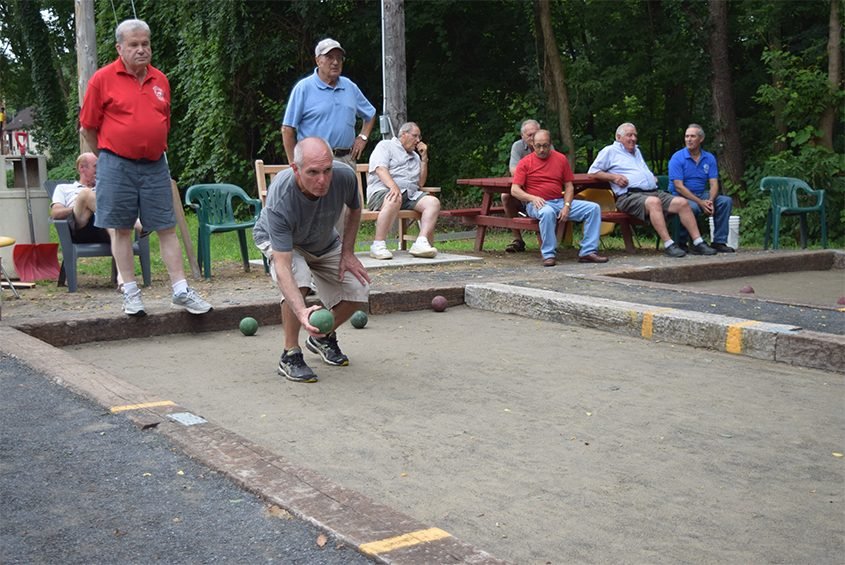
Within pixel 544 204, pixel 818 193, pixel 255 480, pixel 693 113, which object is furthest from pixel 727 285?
pixel 693 113

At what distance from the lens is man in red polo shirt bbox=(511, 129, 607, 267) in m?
10.2

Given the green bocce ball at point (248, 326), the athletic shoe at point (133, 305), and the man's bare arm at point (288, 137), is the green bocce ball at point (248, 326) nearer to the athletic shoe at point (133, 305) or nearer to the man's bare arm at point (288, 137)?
the athletic shoe at point (133, 305)

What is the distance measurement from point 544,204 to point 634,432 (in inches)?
231

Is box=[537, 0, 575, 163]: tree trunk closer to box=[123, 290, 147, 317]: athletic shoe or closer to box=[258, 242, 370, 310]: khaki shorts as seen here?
box=[123, 290, 147, 317]: athletic shoe

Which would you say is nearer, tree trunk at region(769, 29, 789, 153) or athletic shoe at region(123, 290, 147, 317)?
athletic shoe at region(123, 290, 147, 317)

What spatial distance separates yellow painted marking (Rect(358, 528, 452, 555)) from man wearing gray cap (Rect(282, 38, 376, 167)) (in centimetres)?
560

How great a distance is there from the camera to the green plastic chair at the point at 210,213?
368 inches

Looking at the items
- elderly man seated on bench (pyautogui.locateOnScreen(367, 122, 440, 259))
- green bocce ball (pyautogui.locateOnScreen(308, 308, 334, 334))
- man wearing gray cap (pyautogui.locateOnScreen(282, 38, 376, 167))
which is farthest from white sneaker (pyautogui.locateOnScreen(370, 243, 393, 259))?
green bocce ball (pyautogui.locateOnScreen(308, 308, 334, 334))

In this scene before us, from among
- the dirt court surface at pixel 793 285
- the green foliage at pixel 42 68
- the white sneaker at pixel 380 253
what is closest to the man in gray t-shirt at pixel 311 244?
the dirt court surface at pixel 793 285

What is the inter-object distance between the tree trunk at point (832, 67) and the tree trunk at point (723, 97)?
4.76 feet

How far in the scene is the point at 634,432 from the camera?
14.8ft

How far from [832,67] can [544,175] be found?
7.12 m

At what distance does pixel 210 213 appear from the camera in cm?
955

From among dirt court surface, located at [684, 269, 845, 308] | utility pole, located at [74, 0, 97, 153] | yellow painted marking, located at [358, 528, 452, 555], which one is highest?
utility pole, located at [74, 0, 97, 153]
